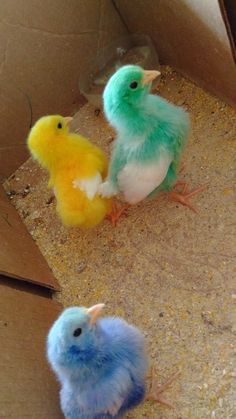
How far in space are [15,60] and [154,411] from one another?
3.48 feet

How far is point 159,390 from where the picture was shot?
1364mm

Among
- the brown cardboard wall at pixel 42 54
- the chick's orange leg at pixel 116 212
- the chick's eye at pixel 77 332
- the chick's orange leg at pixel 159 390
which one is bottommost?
the chick's orange leg at pixel 159 390

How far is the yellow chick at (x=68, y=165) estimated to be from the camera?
4.59 ft

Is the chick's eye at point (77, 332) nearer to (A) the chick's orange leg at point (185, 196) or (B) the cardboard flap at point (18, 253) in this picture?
(B) the cardboard flap at point (18, 253)

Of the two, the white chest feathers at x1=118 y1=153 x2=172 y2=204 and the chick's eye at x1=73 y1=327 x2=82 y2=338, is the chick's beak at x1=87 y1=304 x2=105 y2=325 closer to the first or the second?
the chick's eye at x1=73 y1=327 x2=82 y2=338

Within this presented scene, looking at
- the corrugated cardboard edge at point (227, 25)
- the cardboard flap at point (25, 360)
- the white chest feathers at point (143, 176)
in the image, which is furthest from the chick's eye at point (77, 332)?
the corrugated cardboard edge at point (227, 25)

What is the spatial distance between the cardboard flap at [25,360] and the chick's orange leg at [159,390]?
229mm

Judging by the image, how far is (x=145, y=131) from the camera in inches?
52.6

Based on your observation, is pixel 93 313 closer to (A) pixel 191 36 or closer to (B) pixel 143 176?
(B) pixel 143 176

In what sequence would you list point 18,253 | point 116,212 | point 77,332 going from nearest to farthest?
point 77,332 < point 18,253 < point 116,212

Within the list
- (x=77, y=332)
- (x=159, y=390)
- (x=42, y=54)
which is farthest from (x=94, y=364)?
(x=42, y=54)

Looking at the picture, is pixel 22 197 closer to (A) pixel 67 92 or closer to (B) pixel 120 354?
(A) pixel 67 92

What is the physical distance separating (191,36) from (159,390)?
3.04 feet

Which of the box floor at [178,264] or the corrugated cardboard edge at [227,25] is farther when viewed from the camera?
the box floor at [178,264]
